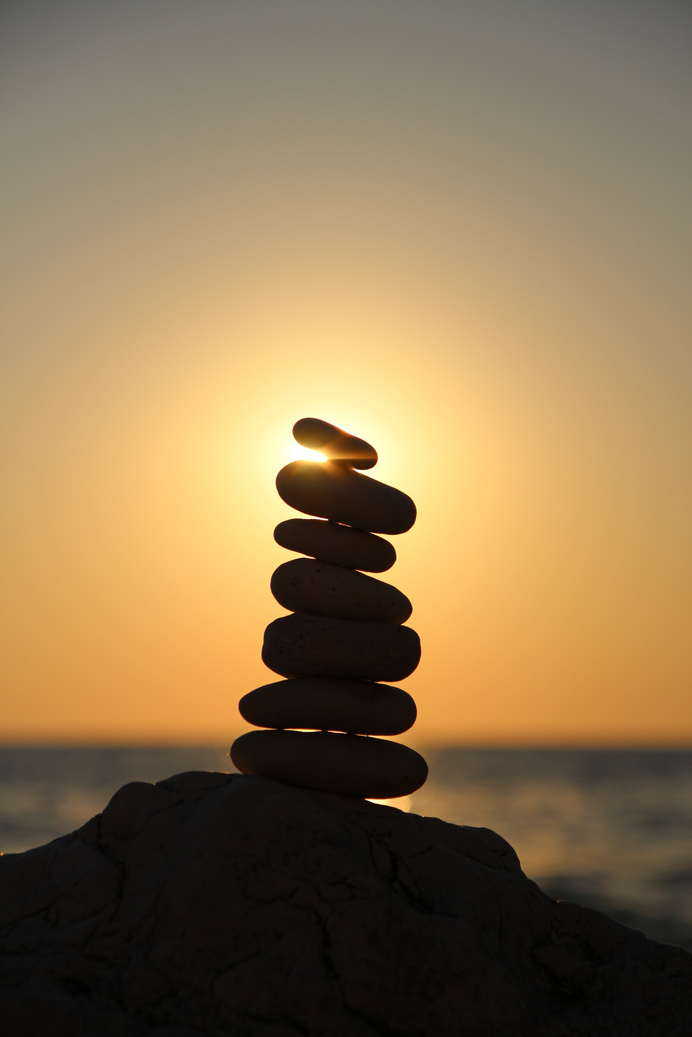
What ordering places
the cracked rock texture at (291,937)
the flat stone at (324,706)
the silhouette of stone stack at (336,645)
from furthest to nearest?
the flat stone at (324,706)
the silhouette of stone stack at (336,645)
the cracked rock texture at (291,937)

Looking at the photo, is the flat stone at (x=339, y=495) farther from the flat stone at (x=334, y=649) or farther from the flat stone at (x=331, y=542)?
the flat stone at (x=334, y=649)

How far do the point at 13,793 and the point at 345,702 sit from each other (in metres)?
53.9

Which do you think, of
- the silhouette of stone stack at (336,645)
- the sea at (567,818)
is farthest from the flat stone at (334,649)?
the sea at (567,818)

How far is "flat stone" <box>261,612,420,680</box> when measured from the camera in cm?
802

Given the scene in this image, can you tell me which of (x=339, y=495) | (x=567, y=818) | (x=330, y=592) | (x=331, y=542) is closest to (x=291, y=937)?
(x=330, y=592)

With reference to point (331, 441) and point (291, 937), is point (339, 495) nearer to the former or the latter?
point (331, 441)

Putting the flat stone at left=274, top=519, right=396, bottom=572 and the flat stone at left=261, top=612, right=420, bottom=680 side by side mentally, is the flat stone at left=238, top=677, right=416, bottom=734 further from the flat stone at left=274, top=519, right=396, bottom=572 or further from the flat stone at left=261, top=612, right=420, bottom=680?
the flat stone at left=274, top=519, right=396, bottom=572

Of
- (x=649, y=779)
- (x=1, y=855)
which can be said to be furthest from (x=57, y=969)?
(x=649, y=779)

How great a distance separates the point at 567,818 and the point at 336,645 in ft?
140

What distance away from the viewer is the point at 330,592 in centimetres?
816

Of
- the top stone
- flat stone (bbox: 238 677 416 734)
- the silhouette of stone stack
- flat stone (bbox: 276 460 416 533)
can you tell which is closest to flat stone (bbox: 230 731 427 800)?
the silhouette of stone stack

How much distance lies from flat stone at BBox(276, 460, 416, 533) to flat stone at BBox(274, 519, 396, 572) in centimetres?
9

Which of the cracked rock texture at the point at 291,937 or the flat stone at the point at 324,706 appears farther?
the flat stone at the point at 324,706

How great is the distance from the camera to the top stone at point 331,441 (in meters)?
8.34
